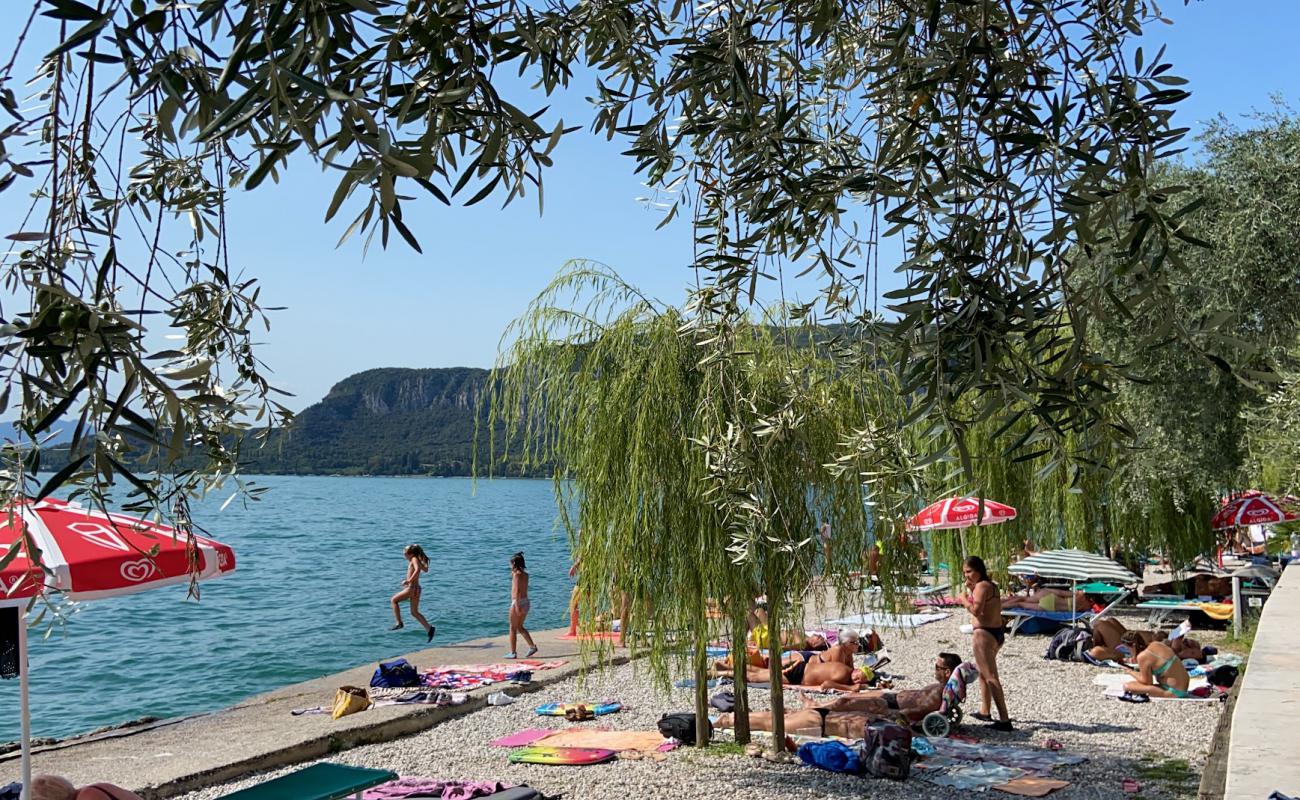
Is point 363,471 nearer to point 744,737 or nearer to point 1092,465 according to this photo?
point 744,737

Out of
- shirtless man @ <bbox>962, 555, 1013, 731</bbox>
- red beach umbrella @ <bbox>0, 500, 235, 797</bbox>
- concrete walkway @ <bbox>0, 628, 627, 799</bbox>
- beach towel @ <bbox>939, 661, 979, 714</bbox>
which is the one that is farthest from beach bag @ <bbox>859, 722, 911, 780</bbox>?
red beach umbrella @ <bbox>0, 500, 235, 797</bbox>

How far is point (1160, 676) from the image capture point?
12898 mm

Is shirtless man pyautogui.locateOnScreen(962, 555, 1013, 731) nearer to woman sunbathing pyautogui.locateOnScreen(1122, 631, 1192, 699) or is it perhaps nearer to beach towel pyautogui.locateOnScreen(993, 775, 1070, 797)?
beach towel pyautogui.locateOnScreen(993, 775, 1070, 797)

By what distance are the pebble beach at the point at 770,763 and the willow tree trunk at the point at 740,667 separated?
0.29 metres

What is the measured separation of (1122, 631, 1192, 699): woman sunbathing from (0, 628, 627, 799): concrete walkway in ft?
24.3

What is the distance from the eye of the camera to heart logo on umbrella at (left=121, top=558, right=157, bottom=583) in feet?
22.2

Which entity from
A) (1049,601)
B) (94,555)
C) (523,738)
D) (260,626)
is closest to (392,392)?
(260,626)

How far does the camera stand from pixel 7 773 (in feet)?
33.3

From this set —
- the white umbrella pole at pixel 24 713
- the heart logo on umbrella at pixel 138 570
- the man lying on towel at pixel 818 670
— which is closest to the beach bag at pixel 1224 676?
the man lying on towel at pixel 818 670

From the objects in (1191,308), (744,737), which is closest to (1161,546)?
(1191,308)

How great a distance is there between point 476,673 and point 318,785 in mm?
7509

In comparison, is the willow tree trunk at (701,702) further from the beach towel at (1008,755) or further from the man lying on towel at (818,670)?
the man lying on towel at (818,670)

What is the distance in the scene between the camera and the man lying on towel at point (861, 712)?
36.1 ft

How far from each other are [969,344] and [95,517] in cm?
624
